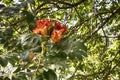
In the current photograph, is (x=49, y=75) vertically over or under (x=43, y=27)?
under

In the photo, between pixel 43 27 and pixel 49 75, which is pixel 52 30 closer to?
pixel 43 27

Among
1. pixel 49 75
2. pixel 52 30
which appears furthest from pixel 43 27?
pixel 49 75

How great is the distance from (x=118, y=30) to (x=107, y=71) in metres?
0.70

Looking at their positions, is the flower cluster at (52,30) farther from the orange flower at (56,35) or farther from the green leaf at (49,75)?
the green leaf at (49,75)

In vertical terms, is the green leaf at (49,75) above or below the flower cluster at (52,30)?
below

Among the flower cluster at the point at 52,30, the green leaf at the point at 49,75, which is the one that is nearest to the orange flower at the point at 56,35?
the flower cluster at the point at 52,30

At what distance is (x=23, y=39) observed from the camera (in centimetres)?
165

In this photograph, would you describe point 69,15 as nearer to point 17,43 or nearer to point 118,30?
point 118,30

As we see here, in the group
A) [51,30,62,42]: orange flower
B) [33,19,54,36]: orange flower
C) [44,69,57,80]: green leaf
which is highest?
[33,19,54,36]: orange flower

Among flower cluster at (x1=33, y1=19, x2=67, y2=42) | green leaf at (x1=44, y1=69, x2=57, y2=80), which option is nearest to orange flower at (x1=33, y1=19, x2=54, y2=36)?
flower cluster at (x1=33, y1=19, x2=67, y2=42)

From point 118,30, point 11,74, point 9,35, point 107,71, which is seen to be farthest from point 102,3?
point 11,74

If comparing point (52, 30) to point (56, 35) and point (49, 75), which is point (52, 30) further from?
point (49, 75)

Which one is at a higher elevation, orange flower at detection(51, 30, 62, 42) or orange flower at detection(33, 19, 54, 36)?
orange flower at detection(33, 19, 54, 36)

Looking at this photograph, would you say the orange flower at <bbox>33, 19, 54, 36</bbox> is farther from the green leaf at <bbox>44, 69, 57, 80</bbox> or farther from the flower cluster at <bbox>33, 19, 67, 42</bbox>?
the green leaf at <bbox>44, 69, 57, 80</bbox>
